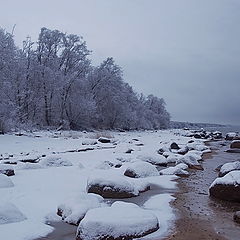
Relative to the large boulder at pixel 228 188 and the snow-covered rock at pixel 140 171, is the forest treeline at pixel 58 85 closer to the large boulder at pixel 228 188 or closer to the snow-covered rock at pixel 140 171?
the snow-covered rock at pixel 140 171

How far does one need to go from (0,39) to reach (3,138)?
9.37 metres

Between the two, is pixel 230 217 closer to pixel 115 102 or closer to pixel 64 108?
Result: pixel 64 108

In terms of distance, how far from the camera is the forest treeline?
1281 inches

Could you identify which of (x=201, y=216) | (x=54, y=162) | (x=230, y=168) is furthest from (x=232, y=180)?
(x=54, y=162)

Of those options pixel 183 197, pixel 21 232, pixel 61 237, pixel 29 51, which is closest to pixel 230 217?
pixel 183 197

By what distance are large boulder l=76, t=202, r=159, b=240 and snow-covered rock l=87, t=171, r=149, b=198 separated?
271 cm

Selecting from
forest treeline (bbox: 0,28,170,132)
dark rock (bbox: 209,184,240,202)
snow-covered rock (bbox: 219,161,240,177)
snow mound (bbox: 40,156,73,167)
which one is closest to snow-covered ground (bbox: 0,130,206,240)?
snow mound (bbox: 40,156,73,167)

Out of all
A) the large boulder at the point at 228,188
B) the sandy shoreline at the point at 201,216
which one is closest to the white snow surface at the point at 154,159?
Result: the sandy shoreline at the point at 201,216

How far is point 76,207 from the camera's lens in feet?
24.3

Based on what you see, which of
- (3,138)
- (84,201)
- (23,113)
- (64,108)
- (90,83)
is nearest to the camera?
(84,201)

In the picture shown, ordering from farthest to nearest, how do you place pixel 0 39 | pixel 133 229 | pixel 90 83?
1. pixel 90 83
2. pixel 0 39
3. pixel 133 229

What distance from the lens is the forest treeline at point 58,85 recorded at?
107 ft

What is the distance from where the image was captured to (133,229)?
613 centimetres

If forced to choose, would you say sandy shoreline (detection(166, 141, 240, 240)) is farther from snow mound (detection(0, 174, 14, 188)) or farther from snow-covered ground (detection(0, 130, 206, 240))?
snow mound (detection(0, 174, 14, 188))
